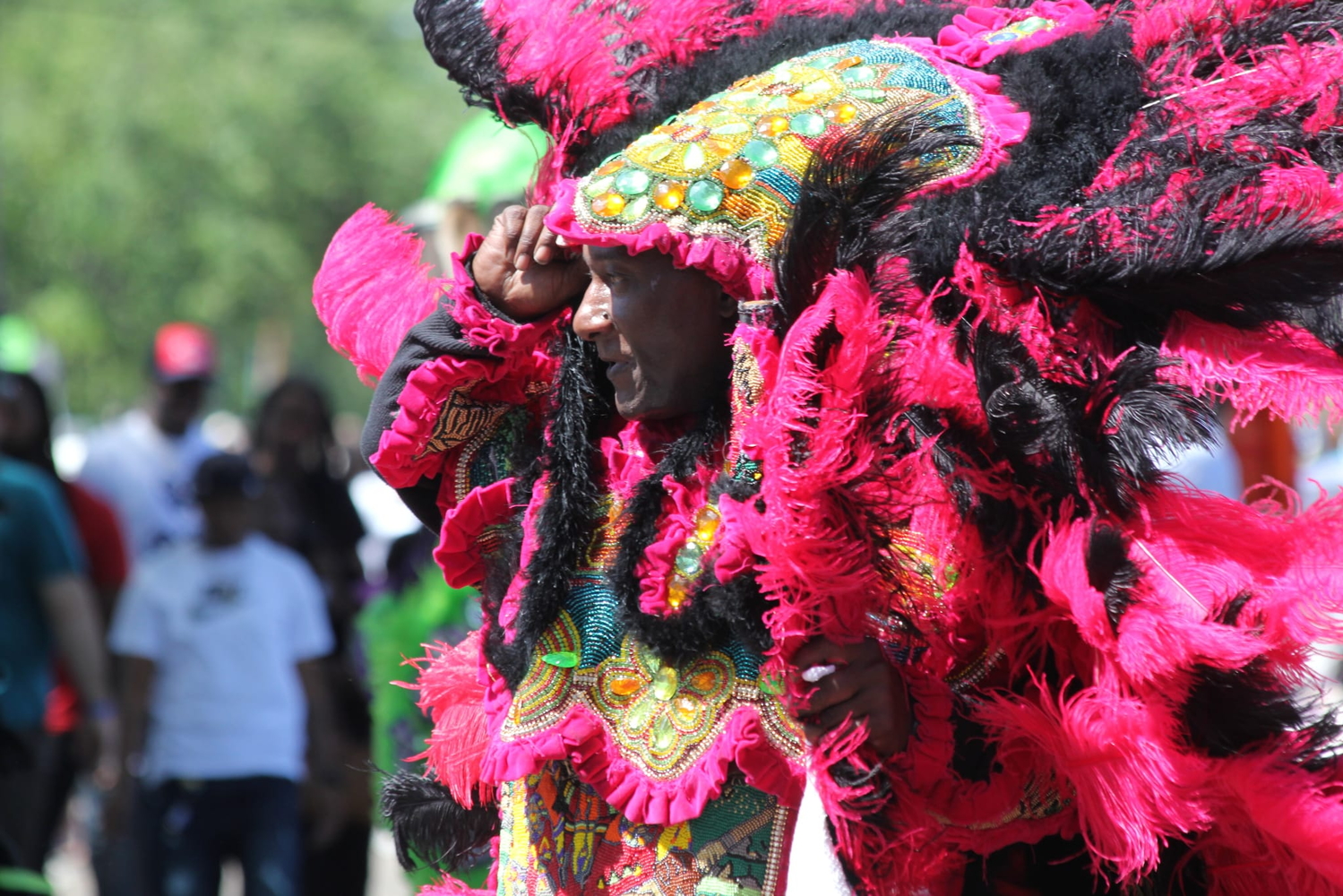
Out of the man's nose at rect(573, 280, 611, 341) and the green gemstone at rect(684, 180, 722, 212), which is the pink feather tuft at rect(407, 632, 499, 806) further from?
the green gemstone at rect(684, 180, 722, 212)

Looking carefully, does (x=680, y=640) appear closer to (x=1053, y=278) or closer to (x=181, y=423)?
(x=1053, y=278)

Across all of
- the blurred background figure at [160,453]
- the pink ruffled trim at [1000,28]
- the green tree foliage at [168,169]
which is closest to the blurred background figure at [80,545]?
the blurred background figure at [160,453]

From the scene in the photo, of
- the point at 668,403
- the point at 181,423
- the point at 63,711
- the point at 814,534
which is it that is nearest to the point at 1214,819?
the point at 814,534

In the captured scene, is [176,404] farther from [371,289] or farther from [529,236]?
[529,236]

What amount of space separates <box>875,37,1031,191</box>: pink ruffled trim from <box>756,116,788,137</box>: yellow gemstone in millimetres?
192

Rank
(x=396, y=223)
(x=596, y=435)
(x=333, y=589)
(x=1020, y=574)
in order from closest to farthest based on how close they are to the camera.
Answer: (x=1020, y=574) < (x=596, y=435) < (x=396, y=223) < (x=333, y=589)

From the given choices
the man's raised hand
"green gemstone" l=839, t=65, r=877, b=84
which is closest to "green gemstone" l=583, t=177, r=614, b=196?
the man's raised hand

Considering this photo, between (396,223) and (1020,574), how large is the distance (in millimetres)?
1194

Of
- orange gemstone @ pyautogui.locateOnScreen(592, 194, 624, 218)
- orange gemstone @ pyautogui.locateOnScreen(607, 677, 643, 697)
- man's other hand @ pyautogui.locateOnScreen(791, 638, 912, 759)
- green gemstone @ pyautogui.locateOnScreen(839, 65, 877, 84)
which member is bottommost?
orange gemstone @ pyautogui.locateOnScreen(607, 677, 643, 697)

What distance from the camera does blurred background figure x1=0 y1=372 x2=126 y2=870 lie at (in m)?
5.20

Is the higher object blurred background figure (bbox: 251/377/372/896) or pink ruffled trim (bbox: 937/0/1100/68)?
pink ruffled trim (bbox: 937/0/1100/68)

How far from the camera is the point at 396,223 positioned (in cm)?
263

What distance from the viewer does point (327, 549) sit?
5.94 metres

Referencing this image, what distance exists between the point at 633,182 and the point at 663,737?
0.69 metres
